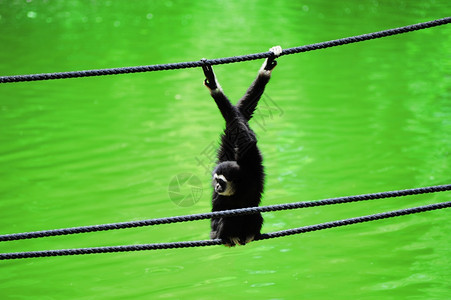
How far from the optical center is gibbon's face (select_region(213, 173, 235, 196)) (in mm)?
4137

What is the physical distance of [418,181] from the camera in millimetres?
8328

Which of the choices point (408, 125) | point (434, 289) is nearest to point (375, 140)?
point (408, 125)

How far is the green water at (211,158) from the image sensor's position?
636cm

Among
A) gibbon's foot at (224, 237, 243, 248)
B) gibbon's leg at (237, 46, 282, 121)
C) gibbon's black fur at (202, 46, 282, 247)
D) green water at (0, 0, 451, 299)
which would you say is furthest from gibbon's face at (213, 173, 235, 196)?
green water at (0, 0, 451, 299)

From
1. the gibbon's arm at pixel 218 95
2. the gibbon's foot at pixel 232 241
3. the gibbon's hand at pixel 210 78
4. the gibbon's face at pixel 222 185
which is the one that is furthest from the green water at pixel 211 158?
the gibbon's hand at pixel 210 78

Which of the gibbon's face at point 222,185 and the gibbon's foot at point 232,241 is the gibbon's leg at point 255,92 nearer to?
the gibbon's face at point 222,185

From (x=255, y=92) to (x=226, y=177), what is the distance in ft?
2.20

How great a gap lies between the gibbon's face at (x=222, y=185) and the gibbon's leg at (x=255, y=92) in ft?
1.86

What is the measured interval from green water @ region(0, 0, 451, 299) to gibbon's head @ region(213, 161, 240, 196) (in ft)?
6.76

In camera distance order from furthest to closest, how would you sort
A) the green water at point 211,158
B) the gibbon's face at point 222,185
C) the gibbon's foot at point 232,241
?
the green water at point 211,158 → the gibbon's foot at point 232,241 → the gibbon's face at point 222,185

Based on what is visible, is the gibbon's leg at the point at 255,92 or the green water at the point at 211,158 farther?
the green water at the point at 211,158

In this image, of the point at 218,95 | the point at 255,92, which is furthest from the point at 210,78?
the point at 255,92

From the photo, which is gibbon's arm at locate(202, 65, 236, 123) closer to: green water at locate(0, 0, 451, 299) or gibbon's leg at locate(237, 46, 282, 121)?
gibbon's leg at locate(237, 46, 282, 121)

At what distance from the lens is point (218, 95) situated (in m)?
4.14
